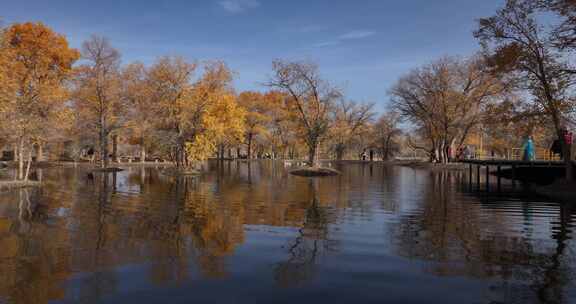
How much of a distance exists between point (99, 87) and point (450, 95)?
44741 mm

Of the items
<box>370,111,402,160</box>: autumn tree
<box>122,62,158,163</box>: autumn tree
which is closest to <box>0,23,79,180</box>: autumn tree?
<box>122,62,158,163</box>: autumn tree

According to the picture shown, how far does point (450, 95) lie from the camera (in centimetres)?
5322

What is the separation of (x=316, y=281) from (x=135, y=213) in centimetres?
980

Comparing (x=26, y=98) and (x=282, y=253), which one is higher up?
(x=26, y=98)

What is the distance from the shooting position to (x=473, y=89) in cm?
5441

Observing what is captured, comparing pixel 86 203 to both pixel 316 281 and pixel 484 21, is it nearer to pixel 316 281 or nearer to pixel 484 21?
pixel 316 281

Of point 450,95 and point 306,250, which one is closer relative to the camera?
point 306,250

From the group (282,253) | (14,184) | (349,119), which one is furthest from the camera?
(349,119)

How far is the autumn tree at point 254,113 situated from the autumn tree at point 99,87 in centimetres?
3698

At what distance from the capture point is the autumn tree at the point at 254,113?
8238 cm

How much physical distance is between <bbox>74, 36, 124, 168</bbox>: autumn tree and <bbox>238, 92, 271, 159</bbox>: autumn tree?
121 feet

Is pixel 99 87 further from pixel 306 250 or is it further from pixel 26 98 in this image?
pixel 306 250

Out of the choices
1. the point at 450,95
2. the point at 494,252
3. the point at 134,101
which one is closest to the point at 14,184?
the point at 494,252

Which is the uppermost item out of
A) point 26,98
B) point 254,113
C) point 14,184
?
point 254,113
